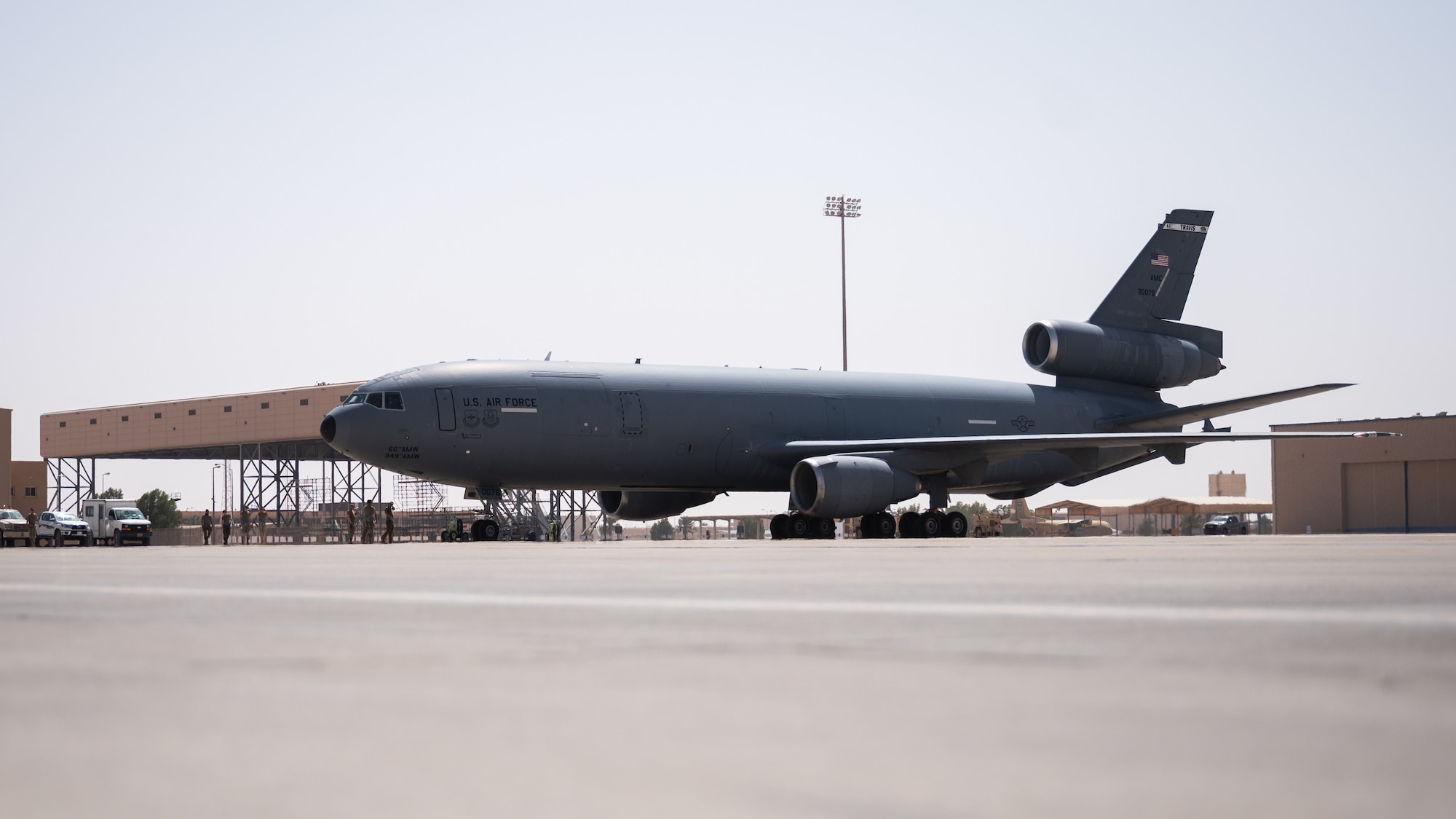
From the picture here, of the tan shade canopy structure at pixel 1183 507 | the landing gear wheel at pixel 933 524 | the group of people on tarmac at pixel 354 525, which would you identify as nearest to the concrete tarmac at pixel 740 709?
the landing gear wheel at pixel 933 524

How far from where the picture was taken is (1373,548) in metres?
14.9

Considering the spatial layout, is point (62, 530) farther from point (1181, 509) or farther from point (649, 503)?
point (1181, 509)

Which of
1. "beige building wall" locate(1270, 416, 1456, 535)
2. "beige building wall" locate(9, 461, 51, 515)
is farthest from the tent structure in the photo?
"beige building wall" locate(9, 461, 51, 515)

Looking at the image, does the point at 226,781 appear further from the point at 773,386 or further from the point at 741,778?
the point at 773,386

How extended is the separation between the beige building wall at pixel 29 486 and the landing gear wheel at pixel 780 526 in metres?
70.3

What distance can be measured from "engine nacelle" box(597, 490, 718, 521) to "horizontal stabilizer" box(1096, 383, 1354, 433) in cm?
1002

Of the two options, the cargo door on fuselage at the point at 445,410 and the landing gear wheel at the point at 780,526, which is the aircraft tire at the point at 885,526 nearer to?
the landing gear wheel at the point at 780,526

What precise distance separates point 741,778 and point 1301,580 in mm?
6103

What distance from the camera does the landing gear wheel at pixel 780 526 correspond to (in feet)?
95.5

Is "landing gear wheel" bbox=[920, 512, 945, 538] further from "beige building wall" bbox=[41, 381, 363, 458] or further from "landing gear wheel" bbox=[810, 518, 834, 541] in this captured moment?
"beige building wall" bbox=[41, 381, 363, 458]

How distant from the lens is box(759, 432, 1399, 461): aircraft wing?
28.0 meters

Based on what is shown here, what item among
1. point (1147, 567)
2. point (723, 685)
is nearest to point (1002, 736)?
point (723, 685)

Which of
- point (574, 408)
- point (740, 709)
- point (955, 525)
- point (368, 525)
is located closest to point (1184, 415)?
point (955, 525)

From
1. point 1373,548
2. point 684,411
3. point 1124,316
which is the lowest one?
point 1373,548
